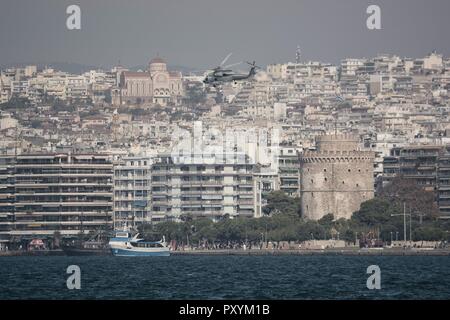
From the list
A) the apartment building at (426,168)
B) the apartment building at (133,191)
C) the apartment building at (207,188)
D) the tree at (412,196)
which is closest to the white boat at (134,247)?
the apartment building at (207,188)

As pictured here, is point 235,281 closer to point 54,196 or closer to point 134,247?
point 134,247

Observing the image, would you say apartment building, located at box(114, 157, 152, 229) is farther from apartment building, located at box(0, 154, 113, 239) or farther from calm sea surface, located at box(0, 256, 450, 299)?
calm sea surface, located at box(0, 256, 450, 299)

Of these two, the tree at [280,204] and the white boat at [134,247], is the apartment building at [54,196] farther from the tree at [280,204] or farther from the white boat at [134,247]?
the white boat at [134,247]

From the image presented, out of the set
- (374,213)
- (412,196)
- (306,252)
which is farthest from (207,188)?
(306,252)

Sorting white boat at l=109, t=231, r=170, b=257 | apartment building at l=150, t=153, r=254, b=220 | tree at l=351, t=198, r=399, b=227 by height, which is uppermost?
apartment building at l=150, t=153, r=254, b=220

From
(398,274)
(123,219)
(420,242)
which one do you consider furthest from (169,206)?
(398,274)

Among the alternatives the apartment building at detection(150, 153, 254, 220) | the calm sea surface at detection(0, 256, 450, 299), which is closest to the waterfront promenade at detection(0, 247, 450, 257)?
the apartment building at detection(150, 153, 254, 220)
